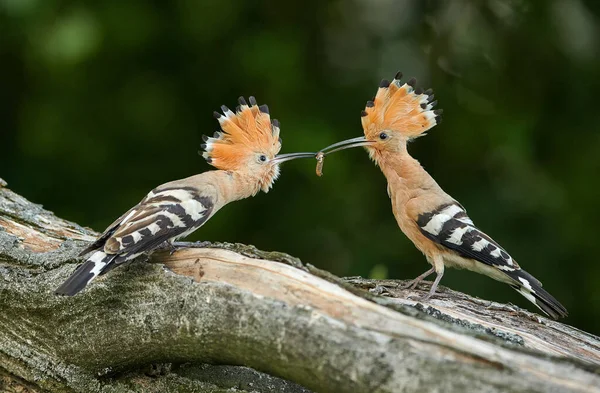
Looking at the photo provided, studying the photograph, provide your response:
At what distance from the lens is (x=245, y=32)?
570 centimetres

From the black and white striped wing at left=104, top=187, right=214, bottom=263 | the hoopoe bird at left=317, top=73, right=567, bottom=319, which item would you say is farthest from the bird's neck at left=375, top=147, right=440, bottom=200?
the black and white striped wing at left=104, top=187, right=214, bottom=263

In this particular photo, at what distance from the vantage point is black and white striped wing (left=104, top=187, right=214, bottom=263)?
3.13 m

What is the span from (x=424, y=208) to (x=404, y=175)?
0.33 metres

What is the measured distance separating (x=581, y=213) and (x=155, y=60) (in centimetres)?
327

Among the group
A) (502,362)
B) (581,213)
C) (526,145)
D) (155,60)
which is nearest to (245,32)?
(155,60)

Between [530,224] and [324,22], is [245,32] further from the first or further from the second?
[530,224]

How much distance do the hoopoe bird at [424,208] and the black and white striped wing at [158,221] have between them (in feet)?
3.65

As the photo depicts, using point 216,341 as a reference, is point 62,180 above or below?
above

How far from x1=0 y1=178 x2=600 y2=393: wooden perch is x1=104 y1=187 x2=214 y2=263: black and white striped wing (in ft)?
0.32

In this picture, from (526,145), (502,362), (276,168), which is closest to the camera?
(502,362)

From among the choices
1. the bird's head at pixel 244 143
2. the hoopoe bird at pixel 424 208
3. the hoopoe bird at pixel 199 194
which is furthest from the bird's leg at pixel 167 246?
the hoopoe bird at pixel 424 208

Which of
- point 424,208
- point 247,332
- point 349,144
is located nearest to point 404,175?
point 424,208

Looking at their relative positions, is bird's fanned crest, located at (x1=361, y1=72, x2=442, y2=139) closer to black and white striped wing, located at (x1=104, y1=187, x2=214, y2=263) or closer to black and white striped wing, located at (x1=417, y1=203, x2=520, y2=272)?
black and white striped wing, located at (x1=417, y1=203, x2=520, y2=272)

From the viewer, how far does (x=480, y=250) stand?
3.88 meters
